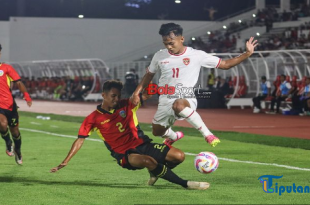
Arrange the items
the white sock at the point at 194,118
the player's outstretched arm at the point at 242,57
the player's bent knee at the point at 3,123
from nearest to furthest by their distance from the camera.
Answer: the player's outstretched arm at the point at 242,57 < the white sock at the point at 194,118 < the player's bent knee at the point at 3,123

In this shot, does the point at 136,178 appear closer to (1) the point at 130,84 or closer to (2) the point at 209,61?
(2) the point at 209,61

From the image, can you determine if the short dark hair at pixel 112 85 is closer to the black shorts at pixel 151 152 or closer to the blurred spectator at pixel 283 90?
the black shorts at pixel 151 152

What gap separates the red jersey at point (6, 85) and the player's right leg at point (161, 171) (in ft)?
13.7

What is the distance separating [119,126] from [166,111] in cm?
175

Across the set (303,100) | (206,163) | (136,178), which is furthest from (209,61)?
(303,100)

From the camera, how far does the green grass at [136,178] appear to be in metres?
8.01

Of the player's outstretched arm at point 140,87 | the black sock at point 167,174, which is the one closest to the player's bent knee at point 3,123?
the player's outstretched arm at point 140,87

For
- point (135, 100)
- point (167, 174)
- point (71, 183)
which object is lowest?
point (71, 183)

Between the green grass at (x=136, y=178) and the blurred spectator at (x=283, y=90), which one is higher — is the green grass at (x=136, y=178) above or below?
below

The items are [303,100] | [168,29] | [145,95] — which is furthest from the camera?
[303,100]

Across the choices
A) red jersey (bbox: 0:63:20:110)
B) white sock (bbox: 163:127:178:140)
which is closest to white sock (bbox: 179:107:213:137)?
white sock (bbox: 163:127:178:140)

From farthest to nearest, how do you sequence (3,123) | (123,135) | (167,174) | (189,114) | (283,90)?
(283,90) → (3,123) → (189,114) → (123,135) → (167,174)

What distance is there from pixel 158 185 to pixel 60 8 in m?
47.7

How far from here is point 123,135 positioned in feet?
29.0
